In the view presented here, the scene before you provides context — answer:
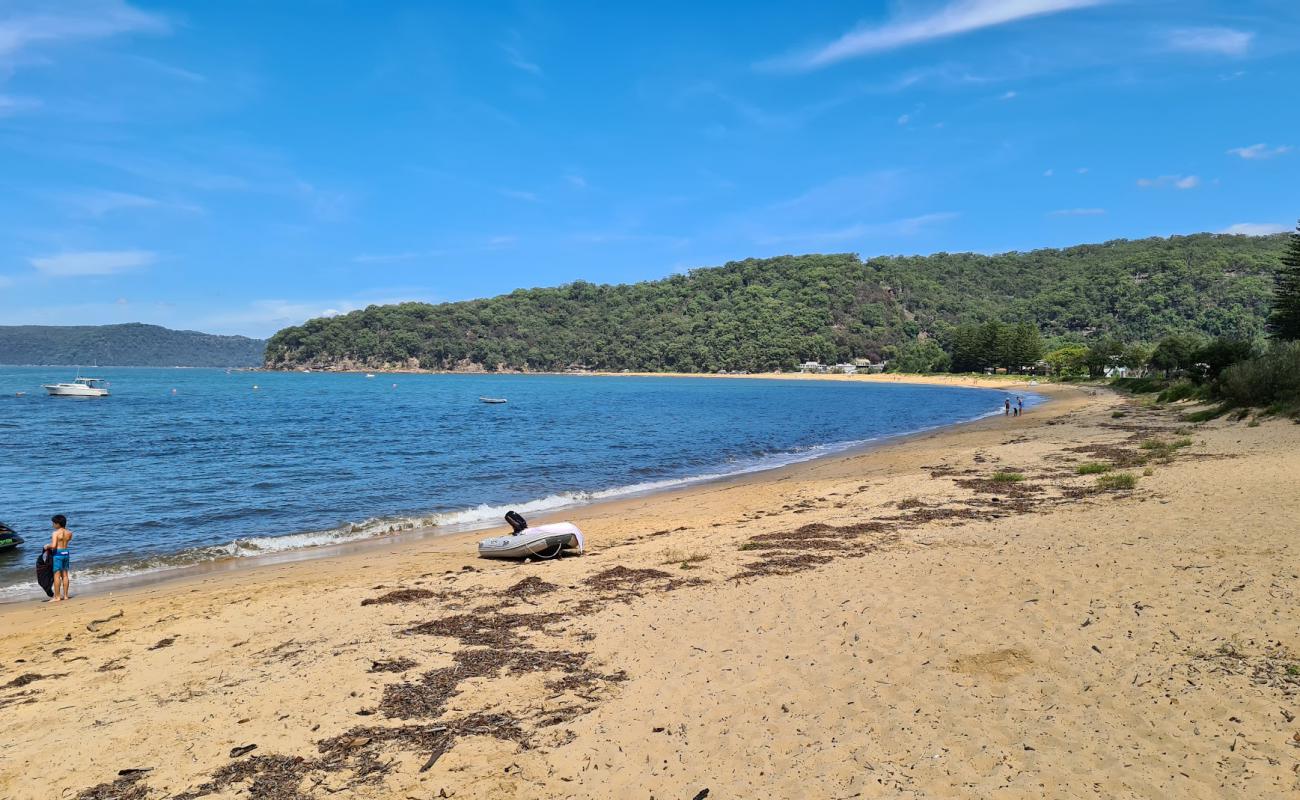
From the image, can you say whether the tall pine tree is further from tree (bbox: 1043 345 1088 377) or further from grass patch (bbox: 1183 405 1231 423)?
tree (bbox: 1043 345 1088 377)

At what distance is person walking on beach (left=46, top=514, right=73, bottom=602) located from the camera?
39.3ft

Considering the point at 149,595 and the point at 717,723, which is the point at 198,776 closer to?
the point at 717,723

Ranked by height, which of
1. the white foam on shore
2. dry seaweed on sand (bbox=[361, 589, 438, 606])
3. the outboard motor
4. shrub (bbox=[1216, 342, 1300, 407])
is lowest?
the white foam on shore

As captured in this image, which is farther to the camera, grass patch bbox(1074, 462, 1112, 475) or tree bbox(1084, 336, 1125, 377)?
tree bbox(1084, 336, 1125, 377)

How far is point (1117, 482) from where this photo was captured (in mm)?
15875

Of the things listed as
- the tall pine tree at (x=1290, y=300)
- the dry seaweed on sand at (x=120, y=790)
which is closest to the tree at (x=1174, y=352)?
the tall pine tree at (x=1290, y=300)

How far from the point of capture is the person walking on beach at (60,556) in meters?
12.0

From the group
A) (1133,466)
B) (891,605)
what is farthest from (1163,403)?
(891,605)

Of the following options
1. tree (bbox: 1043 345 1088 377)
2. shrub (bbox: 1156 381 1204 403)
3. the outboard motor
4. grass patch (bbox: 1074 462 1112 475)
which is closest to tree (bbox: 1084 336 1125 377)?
tree (bbox: 1043 345 1088 377)

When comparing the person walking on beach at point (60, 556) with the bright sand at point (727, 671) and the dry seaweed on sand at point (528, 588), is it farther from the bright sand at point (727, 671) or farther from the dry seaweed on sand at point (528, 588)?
the dry seaweed on sand at point (528, 588)

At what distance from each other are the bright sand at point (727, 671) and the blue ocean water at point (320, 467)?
5.04 m

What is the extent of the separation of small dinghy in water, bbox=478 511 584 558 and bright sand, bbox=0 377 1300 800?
0.40m

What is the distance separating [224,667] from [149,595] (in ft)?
19.2

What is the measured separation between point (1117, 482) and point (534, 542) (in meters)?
13.3
